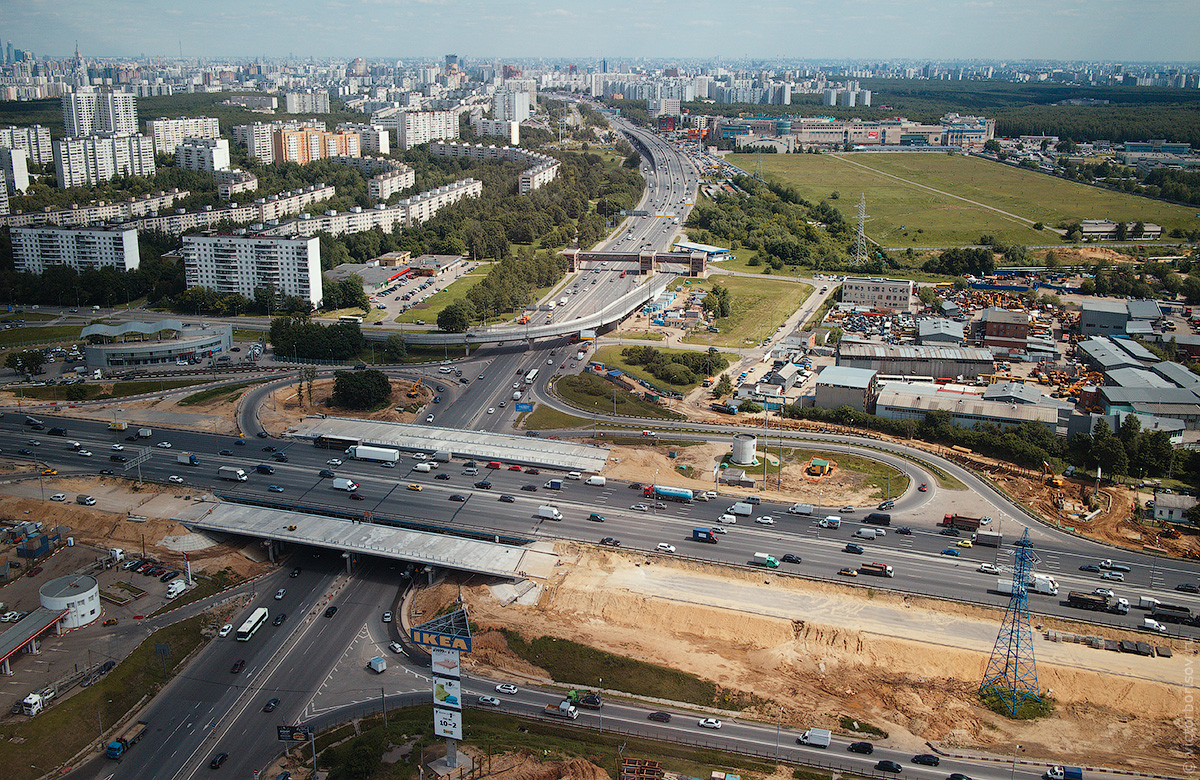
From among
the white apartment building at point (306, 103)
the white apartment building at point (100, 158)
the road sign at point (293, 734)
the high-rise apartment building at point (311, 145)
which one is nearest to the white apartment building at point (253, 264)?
the white apartment building at point (100, 158)

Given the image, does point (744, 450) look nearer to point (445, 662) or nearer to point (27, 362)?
point (445, 662)

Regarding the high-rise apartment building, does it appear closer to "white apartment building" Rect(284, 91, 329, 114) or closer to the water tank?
"white apartment building" Rect(284, 91, 329, 114)

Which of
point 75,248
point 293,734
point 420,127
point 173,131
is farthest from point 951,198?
point 293,734

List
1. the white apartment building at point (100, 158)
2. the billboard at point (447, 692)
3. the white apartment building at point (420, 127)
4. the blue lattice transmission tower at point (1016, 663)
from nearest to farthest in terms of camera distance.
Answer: the billboard at point (447, 692) < the blue lattice transmission tower at point (1016, 663) < the white apartment building at point (100, 158) < the white apartment building at point (420, 127)

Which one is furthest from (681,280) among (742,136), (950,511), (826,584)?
(742,136)

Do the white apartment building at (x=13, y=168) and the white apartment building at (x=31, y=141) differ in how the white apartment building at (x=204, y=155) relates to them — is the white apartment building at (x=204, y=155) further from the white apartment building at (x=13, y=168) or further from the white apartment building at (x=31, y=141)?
the white apartment building at (x=13, y=168)
